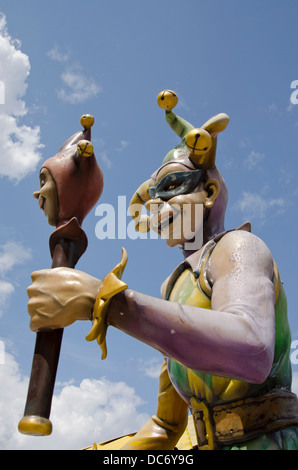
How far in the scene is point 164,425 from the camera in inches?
114

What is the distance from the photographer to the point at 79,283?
5.79ft

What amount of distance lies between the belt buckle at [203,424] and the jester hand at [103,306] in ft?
2.89

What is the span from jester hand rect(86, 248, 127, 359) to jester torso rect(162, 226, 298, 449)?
31.5 inches

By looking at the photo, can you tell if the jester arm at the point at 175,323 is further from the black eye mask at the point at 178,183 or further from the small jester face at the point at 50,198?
the black eye mask at the point at 178,183

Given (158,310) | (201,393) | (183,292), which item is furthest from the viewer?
(183,292)

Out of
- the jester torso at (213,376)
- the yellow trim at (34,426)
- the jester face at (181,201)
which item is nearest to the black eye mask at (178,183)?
the jester face at (181,201)

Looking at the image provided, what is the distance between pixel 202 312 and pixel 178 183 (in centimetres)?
139

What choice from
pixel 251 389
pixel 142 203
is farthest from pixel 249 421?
pixel 142 203

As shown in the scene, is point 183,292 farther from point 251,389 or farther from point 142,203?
point 142,203

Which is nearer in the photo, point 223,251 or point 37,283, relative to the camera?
point 37,283

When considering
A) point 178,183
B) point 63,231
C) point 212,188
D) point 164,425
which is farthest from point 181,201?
point 164,425

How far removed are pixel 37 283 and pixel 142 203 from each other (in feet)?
5.63

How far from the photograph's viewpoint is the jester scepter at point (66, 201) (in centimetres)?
178

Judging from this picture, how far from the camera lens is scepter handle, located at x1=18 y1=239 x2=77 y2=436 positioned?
61.7 inches
